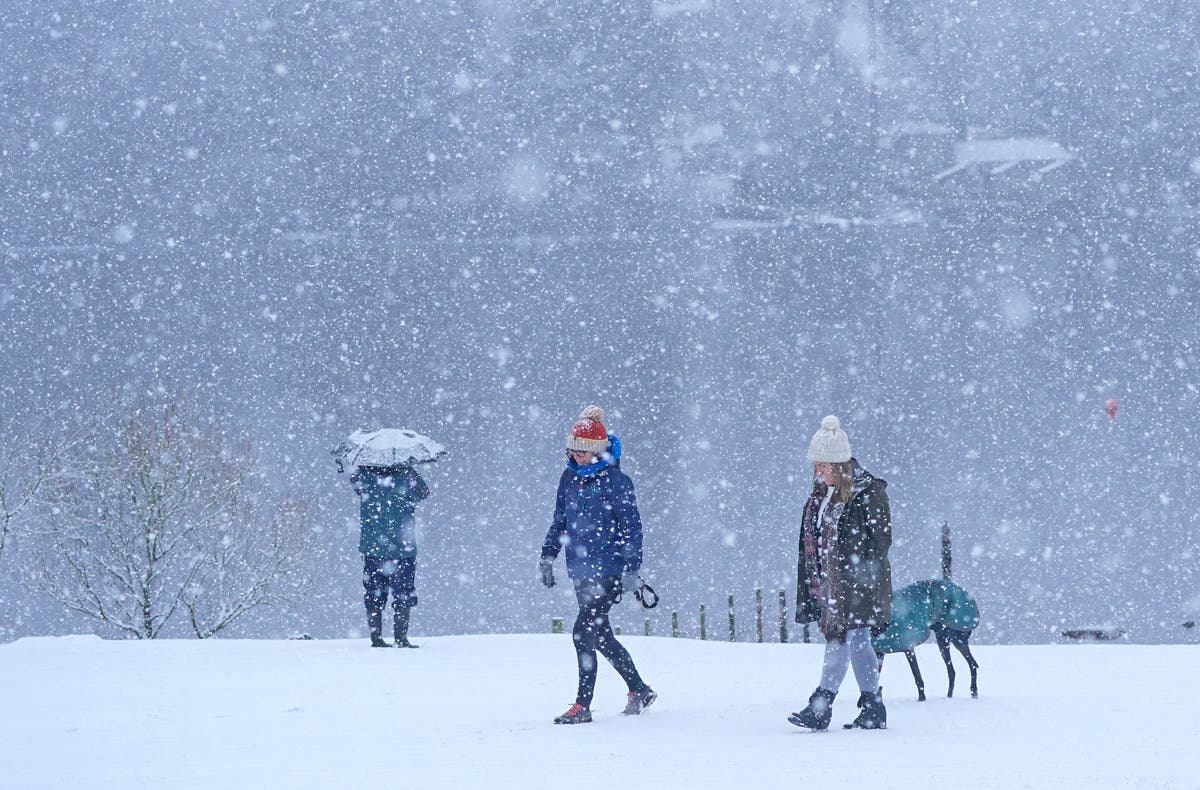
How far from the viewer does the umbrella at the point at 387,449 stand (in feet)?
39.7

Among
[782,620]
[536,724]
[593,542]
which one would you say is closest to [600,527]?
[593,542]

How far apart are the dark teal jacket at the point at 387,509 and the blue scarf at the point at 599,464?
5.19m

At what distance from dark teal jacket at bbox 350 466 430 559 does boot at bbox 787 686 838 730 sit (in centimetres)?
621

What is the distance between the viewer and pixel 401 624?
40.9ft

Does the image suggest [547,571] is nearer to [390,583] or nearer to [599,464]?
[599,464]

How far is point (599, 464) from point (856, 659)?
1.84 meters

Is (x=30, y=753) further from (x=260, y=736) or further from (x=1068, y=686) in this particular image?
(x=1068, y=686)

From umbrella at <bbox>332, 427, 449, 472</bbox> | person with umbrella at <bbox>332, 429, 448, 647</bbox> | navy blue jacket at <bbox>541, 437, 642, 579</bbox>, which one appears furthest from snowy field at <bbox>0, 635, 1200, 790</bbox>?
umbrella at <bbox>332, 427, 449, 472</bbox>

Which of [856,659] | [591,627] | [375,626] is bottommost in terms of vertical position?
[375,626]

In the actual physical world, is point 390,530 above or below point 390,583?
above

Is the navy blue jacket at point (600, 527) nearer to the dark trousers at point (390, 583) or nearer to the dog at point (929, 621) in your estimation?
the dog at point (929, 621)

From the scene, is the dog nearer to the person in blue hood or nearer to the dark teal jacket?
the person in blue hood

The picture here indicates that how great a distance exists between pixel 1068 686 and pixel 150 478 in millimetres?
25298

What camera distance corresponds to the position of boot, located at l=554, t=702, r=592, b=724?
281 inches
